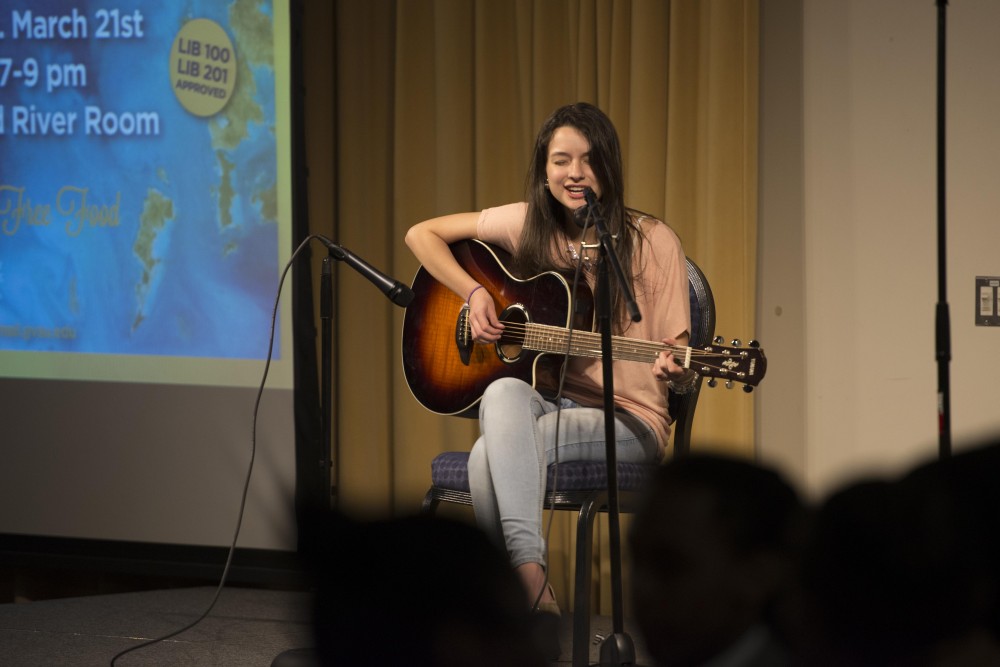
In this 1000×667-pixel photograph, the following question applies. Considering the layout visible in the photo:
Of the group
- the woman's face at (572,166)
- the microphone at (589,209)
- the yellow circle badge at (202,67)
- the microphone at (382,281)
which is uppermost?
the yellow circle badge at (202,67)

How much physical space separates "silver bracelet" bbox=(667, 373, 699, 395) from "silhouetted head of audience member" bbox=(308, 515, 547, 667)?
72.3 inches

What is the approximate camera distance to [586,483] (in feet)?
8.06

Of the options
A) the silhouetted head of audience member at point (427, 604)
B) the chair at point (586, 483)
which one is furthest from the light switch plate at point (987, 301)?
the silhouetted head of audience member at point (427, 604)

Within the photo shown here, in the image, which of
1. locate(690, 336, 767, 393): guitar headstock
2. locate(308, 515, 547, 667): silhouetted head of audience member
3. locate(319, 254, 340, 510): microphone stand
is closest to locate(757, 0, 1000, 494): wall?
locate(690, 336, 767, 393): guitar headstock

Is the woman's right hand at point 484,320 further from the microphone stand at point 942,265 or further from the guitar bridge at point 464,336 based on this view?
the microphone stand at point 942,265

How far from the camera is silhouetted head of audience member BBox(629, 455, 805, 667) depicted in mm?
801

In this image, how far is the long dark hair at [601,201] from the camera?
8.52 ft

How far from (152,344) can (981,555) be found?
10.2 feet

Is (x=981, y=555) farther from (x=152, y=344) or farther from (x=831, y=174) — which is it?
(x=152, y=344)

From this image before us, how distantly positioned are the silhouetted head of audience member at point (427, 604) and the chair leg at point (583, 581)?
169 cm

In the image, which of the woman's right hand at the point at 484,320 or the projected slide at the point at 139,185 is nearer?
the woman's right hand at the point at 484,320

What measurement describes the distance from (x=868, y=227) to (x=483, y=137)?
1.18m

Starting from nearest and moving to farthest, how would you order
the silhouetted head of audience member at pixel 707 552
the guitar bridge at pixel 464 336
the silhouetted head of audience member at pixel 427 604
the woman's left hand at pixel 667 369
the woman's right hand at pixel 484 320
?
the silhouetted head of audience member at pixel 427 604
the silhouetted head of audience member at pixel 707 552
the woman's left hand at pixel 667 369
the woman's right hand at pixel 484 320
the guitar bridge at pixel 464 336

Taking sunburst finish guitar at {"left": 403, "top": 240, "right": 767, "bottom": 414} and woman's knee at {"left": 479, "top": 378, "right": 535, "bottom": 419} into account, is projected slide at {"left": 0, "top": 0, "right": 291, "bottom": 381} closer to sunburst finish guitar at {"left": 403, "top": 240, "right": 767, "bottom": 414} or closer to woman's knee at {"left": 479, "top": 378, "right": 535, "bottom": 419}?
sunburst finish guitar at {"left": 403, "top": 240, "right": 767, "bottom": 414}
